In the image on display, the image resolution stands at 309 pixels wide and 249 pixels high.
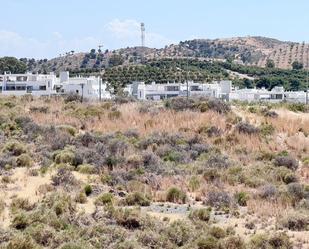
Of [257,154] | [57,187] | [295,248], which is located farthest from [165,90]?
[295,248]

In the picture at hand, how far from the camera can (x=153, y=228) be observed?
14.5 metres

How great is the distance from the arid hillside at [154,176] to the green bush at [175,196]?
0.03m

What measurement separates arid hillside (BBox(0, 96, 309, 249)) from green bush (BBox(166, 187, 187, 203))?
0.11ft

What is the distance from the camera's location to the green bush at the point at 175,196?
62.2 feet

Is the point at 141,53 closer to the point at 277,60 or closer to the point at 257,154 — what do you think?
the point at 277,60

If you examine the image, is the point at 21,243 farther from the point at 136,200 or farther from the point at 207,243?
the point at 136,200

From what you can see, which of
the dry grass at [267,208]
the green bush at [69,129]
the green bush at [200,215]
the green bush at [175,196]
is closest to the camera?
the green bush at [200,215]

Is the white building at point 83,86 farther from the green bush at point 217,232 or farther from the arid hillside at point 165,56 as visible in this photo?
the green bush at point 217,232

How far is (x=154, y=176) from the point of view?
21.9 metres

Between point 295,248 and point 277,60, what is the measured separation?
160 meters

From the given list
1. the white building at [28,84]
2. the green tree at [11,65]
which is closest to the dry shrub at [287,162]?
the white building at [28,84]

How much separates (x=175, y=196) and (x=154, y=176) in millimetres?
2902

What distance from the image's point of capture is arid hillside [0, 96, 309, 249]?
13.8m

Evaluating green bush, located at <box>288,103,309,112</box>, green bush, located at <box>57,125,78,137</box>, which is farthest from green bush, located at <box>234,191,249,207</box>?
green bush, located at <box>288,103,309,112</box>
